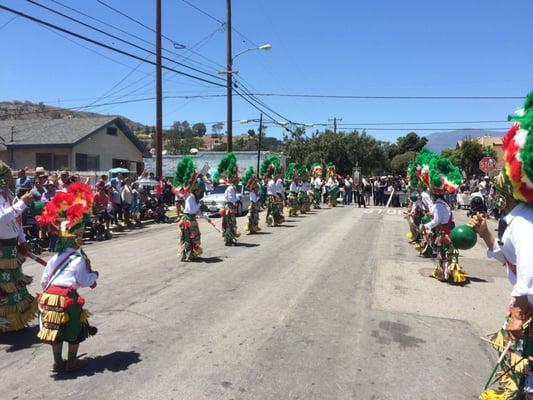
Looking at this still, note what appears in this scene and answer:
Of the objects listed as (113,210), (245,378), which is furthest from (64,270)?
(113,210)

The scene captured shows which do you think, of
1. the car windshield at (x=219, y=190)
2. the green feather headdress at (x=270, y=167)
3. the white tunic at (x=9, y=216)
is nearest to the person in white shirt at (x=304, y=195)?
the green feather headdress at (x=270, y=167)

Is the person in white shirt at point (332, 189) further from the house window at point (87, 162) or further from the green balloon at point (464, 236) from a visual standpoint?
the green balloon at point (464, 236)

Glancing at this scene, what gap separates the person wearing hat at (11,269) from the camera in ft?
18.1

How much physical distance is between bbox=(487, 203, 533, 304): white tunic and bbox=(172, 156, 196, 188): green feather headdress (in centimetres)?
796

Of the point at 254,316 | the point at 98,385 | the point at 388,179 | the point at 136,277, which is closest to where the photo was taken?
the point at 98,385

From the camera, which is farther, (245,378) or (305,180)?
(305,180)

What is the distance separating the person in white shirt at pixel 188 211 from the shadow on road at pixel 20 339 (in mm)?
4507

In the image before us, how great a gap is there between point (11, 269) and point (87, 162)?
24535 millimetres

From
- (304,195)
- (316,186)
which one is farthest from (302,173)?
(316,186)

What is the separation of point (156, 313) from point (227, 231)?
6.17 m

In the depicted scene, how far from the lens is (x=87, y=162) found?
28.7 meters

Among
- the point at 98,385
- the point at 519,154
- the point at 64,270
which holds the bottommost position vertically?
the point at 98,385

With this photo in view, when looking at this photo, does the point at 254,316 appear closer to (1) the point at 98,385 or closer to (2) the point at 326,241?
(1) the point at 98,385

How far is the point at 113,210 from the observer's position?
1644 centimetres
